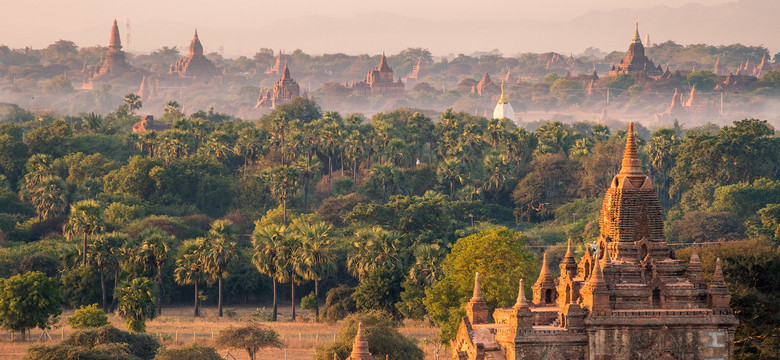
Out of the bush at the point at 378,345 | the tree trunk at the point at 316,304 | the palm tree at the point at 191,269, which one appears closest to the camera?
the bush at the point at 378,345

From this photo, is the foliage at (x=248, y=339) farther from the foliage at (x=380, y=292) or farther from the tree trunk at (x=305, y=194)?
the tree trunk at (x=305, y=194)

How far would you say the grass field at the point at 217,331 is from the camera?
256ft

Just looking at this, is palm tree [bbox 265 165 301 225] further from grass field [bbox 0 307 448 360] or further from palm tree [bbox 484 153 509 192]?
grass field [bbox 0 307 448 360]

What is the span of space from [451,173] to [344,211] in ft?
43.6

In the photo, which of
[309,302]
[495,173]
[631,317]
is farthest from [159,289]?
[631,317]

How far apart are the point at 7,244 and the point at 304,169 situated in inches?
1052

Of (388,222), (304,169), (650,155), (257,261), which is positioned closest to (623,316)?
(257,261)

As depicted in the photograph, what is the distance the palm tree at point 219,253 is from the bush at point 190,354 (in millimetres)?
24499

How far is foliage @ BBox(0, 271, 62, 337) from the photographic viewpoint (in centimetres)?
8212

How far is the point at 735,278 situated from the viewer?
70.5 m

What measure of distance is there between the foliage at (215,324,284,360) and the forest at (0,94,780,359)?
311 inches

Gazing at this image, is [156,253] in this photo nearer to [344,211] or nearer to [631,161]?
[344,211]

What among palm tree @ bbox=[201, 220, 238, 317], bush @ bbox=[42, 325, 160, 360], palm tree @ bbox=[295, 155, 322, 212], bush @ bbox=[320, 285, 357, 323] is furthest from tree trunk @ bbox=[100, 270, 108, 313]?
palm tree @ bbox=[295, 155, 322, 212]

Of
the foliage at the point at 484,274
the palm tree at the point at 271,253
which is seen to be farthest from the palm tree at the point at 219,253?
the foliage at the point at 484,274
